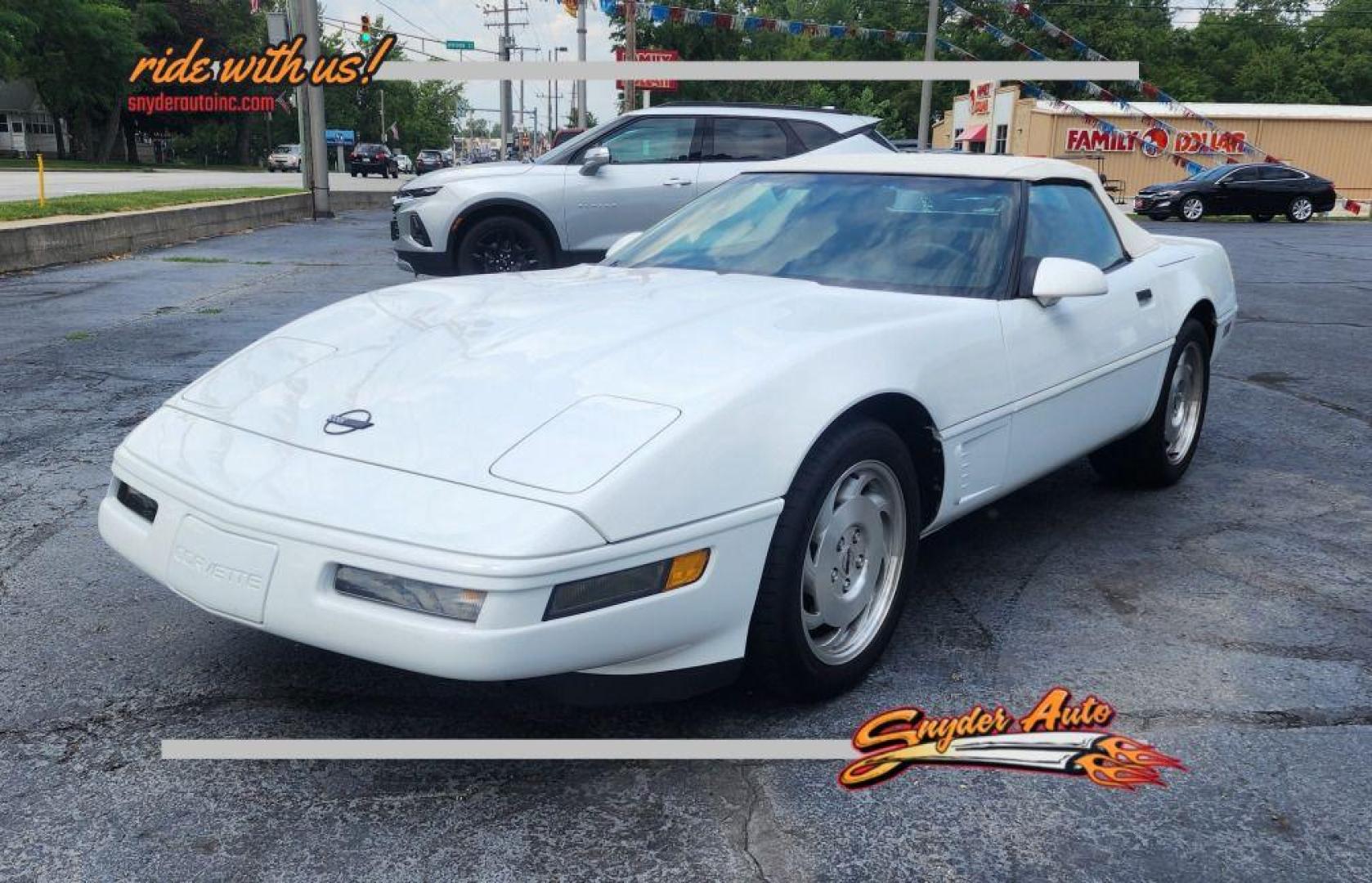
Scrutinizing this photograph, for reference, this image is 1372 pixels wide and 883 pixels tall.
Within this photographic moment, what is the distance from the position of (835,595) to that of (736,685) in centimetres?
33

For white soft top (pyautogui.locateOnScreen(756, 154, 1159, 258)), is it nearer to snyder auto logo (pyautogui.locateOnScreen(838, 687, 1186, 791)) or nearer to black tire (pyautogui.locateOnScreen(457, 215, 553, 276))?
snyder auto logo (pyautogui.locateOnScreen(838, 687, 1186, 791))

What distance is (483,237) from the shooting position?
9.30 metres

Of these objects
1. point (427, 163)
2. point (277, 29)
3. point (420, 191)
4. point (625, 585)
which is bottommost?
point (427, 163)

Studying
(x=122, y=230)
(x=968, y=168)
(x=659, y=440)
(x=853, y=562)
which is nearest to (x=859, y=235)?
(x=968, y=168)

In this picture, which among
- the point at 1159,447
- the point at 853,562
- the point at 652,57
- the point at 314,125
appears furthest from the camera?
the point at 652,57

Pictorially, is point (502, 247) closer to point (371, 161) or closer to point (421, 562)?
point (421, 562)

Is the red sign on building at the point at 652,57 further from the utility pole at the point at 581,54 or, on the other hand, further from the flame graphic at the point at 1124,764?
the flame graphic at the point at 1124,764

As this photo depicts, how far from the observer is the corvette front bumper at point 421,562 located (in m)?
2.14

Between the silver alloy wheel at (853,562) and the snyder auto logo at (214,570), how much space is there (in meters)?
1.17

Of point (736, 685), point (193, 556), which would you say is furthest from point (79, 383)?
point (736, 685)

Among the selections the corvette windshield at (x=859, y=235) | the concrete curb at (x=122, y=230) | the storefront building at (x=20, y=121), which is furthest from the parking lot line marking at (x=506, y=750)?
the storefront building at (x=20, y=121)

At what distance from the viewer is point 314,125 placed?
21.1 metres

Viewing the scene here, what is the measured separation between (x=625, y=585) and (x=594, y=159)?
7.40 meters

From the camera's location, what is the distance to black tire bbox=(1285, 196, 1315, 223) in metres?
26.9
